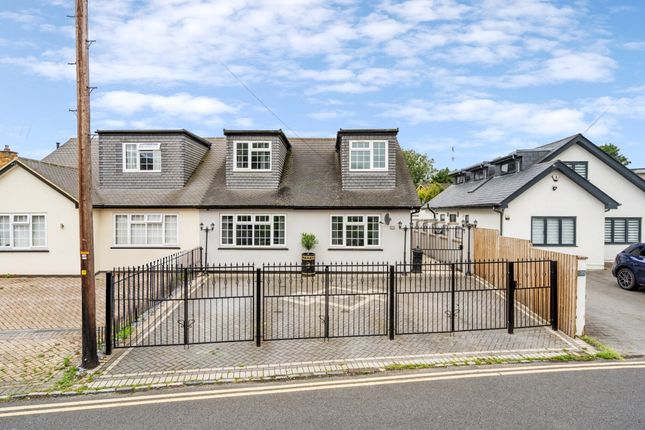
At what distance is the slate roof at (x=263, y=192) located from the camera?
1786 cm

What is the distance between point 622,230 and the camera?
22.2 meters

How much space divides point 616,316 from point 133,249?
60.4 feet

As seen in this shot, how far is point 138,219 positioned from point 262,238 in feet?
19.0

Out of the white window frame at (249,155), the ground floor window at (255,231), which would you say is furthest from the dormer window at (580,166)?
the ground floor window at (255,231)

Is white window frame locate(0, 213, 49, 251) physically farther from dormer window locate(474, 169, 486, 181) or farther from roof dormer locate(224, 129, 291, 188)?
dormer window locate(474, 169, 486, 181)

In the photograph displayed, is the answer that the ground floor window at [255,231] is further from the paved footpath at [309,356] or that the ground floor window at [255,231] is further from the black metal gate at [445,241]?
the paved footpath at [309,356]

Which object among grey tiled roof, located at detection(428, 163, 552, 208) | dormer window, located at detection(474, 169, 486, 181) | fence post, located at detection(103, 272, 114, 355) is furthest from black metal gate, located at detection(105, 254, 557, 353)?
dormer window, located at detection(474, 169, 486, 181)

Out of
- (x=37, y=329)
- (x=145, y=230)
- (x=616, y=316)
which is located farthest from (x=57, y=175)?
(x=616, y=316)

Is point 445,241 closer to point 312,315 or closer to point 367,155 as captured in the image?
point 367,155

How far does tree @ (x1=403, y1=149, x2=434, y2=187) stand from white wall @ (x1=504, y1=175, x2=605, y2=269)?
55.6 m

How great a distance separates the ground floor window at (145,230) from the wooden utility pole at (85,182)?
10.7 metres

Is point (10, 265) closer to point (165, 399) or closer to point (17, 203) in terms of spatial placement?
point (17, 203)

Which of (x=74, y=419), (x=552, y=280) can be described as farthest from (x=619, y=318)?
(x=74, y=419)

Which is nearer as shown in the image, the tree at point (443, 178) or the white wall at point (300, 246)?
the white wall at point (300, 246)
